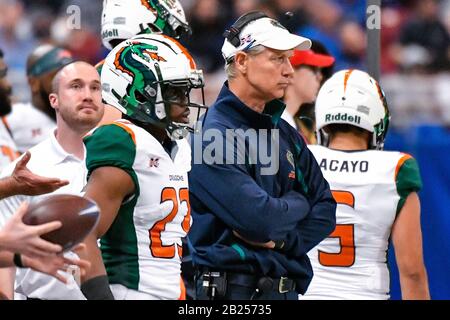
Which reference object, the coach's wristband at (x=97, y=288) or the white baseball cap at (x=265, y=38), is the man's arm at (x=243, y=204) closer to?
the white baseball cap at (x=265, y=38)

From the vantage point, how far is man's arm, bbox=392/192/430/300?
545 cm

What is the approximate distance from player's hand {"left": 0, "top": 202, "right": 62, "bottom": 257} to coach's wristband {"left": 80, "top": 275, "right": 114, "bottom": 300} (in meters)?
0.60

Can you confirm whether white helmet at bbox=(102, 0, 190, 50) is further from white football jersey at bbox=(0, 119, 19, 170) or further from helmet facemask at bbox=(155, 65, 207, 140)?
white football jersey at bbox=(0, 119, 19, 170)

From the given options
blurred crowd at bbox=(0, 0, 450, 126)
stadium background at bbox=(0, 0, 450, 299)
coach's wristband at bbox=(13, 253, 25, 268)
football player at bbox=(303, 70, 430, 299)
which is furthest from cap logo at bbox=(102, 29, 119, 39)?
blurred crowd at bbox=(0, 0, 450, 126)

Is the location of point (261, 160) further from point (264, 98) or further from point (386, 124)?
point (386, 124)

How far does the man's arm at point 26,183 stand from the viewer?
4.45m

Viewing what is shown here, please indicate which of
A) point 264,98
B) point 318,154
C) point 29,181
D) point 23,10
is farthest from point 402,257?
point 23,10

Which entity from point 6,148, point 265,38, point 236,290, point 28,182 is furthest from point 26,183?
point 6,148

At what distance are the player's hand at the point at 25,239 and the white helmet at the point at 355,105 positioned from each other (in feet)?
7.31

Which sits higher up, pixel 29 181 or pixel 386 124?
pixel 386 124

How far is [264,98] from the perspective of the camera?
5.20 m

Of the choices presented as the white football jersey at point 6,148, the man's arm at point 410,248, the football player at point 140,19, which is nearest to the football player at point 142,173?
the football player at point 140,19
